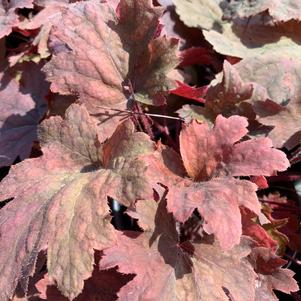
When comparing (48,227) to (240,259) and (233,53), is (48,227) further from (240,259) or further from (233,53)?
(233,53)

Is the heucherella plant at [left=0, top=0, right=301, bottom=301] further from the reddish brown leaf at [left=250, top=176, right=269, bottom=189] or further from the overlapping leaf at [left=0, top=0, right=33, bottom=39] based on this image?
the overlapping leaf at [left=0, top=0, right=33, bottom=39]

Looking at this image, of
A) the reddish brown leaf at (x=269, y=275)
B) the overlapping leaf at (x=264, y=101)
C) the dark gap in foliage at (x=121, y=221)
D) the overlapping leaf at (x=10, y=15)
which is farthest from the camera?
the overlapping leaf at (x=10, y=15)

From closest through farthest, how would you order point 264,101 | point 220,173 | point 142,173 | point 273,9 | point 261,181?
1. point 142,173
2. point 220,173
3. point 261,181
4. point 264,101
5. point 273,9

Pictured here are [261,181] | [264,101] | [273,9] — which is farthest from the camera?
[273,9]

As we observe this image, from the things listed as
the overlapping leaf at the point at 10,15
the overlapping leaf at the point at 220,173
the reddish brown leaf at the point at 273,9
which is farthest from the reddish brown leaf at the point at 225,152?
the overlapping leaf at the point at 10,15

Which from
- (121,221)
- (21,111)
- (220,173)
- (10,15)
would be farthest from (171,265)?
(10,15)

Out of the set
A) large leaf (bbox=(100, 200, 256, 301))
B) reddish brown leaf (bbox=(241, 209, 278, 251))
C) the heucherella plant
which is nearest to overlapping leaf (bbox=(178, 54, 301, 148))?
the heucherella plant

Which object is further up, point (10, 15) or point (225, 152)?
Result: point (225, 152)

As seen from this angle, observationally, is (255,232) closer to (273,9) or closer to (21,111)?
(273,9)

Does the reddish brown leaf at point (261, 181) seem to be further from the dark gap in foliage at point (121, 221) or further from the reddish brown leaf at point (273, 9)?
the reddish brown leaf at point (273, 9)
